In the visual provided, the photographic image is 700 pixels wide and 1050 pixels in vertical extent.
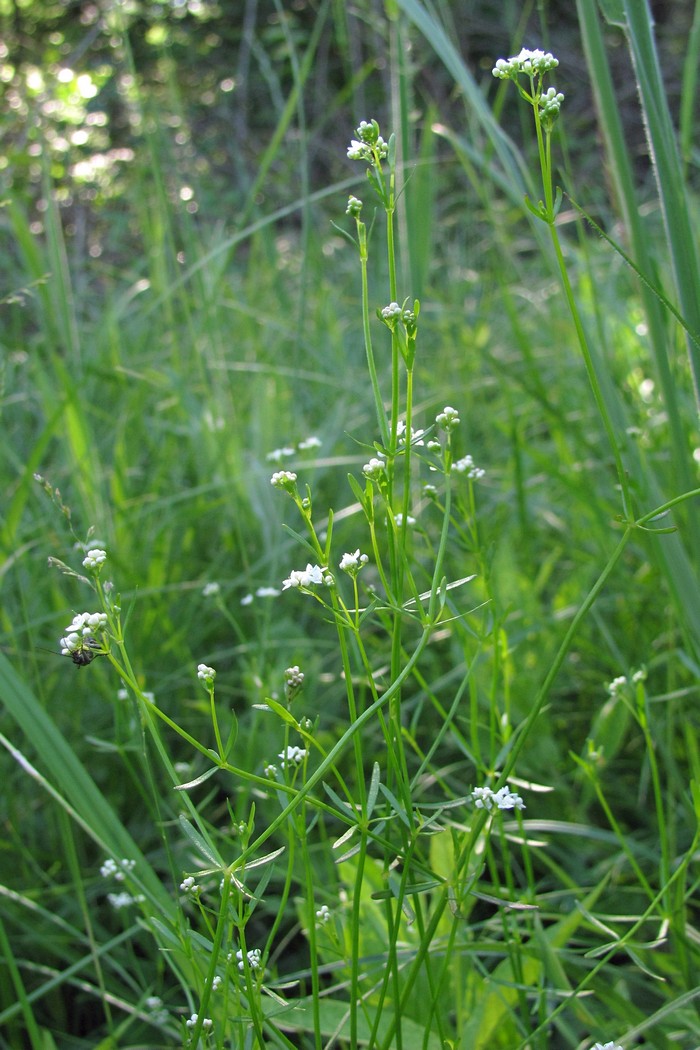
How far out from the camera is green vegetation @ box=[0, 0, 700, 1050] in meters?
0.62

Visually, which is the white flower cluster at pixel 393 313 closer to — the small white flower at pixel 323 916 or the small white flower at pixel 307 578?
the small white flower at pixel 307 578

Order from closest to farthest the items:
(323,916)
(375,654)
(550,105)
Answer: (550,105)
(323,916)
(375,654)

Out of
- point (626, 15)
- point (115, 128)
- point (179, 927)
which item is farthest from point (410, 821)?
point (115, 128)

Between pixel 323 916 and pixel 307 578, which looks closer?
pixel 307 578

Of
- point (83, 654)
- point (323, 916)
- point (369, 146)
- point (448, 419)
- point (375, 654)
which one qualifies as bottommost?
point (375, 654)

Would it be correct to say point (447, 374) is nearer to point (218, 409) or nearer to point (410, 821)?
point (218, 409)

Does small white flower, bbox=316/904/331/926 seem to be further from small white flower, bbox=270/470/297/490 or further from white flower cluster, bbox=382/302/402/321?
white flower cluster, bbox=382/302/402/321

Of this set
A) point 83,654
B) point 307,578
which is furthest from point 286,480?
point 83,654

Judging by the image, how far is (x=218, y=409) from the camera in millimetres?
1622

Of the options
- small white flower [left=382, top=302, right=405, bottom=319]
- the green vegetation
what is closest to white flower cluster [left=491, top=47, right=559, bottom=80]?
the green vegetation

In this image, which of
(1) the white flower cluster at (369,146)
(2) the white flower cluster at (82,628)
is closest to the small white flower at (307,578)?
(2) the white flower cluster at (82,628)

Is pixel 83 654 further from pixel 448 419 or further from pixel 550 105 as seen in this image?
pixel 550 105

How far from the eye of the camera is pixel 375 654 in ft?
4.28

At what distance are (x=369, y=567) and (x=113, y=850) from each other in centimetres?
95
